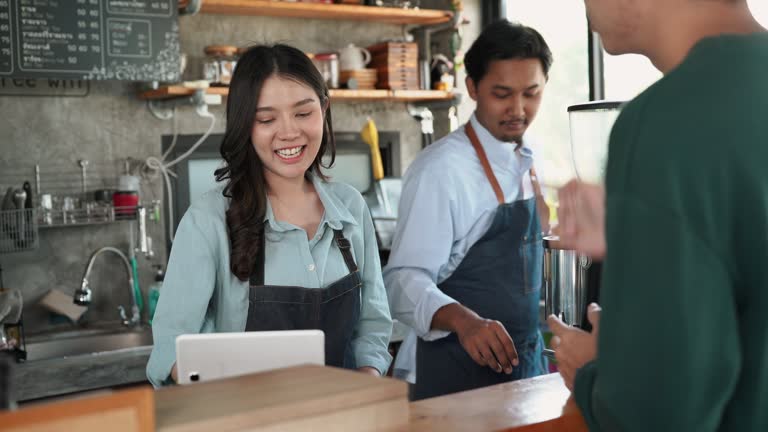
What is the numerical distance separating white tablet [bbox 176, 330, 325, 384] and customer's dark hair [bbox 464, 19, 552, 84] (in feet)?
4.68

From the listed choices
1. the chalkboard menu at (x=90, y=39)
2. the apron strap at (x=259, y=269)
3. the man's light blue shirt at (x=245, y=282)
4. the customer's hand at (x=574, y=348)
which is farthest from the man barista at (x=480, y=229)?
the chalkboard menu at (x=90, y=39)

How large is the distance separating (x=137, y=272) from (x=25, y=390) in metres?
0.87

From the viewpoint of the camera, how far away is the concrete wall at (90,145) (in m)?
3.46

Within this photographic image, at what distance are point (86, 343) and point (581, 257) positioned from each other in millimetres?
2344

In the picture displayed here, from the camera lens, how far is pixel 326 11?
391cm

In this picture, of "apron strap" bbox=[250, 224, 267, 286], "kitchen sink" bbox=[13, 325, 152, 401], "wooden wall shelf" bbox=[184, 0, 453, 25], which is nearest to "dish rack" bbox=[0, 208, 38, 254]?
"kitchen sink" bbox=[13, 325, 152, 401]

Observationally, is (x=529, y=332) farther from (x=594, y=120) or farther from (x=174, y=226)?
(x=174, y=226)

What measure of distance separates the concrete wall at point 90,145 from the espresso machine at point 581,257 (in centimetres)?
238

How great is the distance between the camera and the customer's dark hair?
2453mm

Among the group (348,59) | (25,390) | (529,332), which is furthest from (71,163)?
(529,332)

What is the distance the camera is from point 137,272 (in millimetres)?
3686

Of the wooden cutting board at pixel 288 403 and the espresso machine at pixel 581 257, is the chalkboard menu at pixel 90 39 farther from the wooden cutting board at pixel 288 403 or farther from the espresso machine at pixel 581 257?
the wooden cutting board at pixel 288 403

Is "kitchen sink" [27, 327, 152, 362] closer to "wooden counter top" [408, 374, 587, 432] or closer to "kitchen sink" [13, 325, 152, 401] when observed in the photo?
"kitchen sink" [13, 325, 152, 401]

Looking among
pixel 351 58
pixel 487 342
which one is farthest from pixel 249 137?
pixel 351 58
